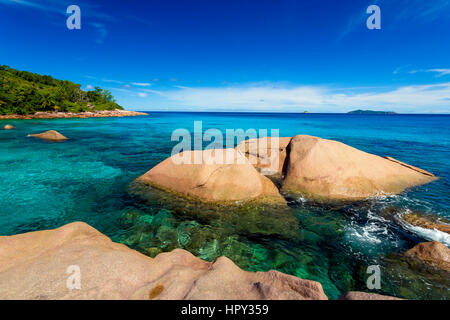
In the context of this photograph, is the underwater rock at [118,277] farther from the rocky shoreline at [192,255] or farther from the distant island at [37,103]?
the distant island at [37,103]

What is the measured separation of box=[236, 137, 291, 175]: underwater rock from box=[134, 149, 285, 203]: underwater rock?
246cm

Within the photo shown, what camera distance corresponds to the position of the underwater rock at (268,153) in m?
10.6

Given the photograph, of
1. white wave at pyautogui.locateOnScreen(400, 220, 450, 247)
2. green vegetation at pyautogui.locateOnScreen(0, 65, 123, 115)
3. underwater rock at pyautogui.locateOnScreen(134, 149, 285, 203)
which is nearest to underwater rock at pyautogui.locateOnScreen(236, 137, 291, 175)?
underwater rock at pyautogui.locateOnScreen(134, 149, 285, 203)

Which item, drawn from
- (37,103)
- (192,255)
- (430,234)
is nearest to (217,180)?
(192,255)

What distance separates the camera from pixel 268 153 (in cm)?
1123

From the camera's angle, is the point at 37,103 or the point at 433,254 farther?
the point at 37,103

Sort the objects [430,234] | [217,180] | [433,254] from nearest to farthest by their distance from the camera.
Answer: [433,254]
[430,234]
[217,180]

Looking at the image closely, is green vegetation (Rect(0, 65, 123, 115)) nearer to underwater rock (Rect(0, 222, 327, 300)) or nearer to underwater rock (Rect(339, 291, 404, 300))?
underwater rock (Rect(0, 222, 327, 300))

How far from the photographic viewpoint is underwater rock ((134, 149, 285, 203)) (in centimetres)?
775

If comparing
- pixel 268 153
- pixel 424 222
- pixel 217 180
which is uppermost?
pixel 268 153

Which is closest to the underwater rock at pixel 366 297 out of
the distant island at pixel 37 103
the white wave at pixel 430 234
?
the white wave at pixel 430 234

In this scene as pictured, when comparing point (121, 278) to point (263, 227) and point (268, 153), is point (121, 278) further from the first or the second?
point (268, 153)

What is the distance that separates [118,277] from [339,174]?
886cm
